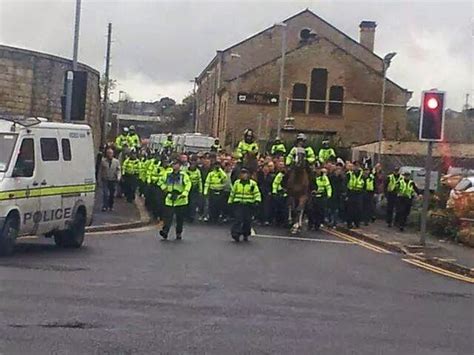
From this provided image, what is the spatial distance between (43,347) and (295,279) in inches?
281

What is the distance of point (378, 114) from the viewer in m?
72.6

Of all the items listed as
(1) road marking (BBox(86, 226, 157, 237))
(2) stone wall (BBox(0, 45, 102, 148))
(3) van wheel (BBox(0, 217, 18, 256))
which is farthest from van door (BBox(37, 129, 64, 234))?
(2) stone wall (BBox(0, 45, 102, 148))

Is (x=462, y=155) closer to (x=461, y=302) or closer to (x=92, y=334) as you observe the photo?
(x=461, y=302)

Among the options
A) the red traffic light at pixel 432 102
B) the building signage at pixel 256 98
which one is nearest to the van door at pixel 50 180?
the red traffic light at pixel 432 102

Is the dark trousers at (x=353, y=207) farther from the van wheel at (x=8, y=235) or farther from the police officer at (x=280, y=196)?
the van wheel at (x=8, y=235)

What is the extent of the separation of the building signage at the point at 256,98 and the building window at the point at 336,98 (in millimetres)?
4213

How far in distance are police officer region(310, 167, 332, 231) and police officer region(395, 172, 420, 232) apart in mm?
2311

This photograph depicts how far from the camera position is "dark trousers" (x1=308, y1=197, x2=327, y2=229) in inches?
1117

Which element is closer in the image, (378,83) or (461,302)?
(461,302)

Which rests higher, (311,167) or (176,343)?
(311,167)

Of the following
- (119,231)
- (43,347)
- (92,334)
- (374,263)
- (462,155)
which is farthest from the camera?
(462,155)

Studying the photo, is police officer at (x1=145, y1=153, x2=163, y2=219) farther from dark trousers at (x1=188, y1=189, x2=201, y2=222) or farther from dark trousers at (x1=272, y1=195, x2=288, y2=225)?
dark trousers at (x1=272, y1=195, x2=288, y2=225)

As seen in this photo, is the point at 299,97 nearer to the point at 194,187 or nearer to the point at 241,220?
the point at 194,187

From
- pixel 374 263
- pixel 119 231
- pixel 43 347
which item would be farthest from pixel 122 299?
pixel 119 231
